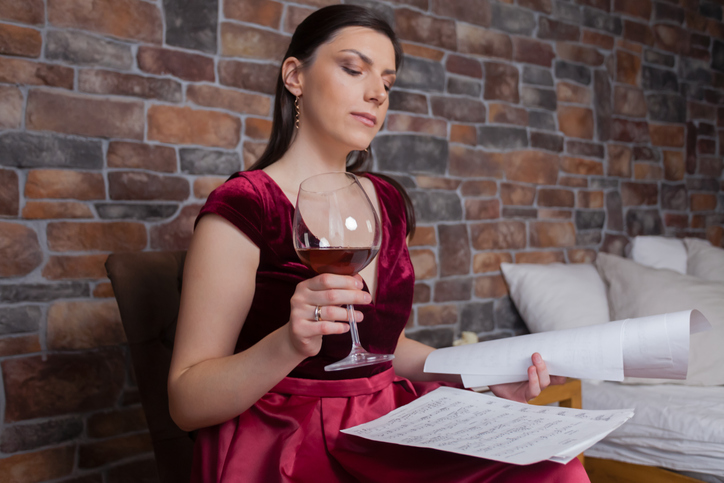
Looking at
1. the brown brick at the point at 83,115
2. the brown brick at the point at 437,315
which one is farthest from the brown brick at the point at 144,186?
the brown brick at the point at 437,315

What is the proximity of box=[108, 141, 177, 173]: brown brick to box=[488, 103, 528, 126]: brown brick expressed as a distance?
5.04 feet

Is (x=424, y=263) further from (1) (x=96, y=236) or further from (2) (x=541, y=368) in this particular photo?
(2) (x=541, y=368)

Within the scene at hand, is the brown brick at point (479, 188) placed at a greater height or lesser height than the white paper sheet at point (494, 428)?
greater

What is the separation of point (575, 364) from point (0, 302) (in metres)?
1.56

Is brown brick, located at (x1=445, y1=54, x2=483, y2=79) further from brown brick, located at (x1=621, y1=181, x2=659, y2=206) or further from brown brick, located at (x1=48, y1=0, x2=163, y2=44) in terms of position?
brown brick, located at (x1=48, y1=0, x2=163, y2=44)

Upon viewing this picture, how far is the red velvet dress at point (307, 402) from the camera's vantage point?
0.88 metres

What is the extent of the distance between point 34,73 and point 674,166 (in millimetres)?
3302

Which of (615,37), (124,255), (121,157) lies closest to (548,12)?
(615,37)

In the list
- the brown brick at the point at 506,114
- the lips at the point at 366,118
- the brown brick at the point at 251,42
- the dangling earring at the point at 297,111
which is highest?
the brown brick at the point at 251,42

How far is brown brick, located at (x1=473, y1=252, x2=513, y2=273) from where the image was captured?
267cm

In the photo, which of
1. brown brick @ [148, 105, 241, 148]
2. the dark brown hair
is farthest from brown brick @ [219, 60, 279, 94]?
the dark brown hair

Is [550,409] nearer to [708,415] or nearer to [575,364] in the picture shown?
[575,364]

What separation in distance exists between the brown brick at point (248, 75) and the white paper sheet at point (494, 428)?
4.82 feet

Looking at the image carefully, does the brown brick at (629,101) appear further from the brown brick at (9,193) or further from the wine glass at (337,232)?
the brown brick at (9,193)
